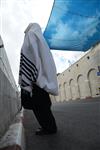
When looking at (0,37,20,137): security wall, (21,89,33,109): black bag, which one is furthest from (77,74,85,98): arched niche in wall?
(21,89,33,109): black bag

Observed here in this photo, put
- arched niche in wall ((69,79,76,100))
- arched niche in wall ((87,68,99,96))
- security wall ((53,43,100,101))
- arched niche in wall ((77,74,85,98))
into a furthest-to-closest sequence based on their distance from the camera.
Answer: arched niche in wall ((69,79,76,100)), arched niche in wall ((77,74,85,98)), arched niche in wall ((87,68,99,96)), security wall ((53,43,100,101))

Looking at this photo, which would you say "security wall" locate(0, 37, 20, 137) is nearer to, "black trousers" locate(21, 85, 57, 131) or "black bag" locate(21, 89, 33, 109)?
"black bag" locate(21, 89, 33, 109)

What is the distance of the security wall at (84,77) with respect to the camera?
24.6 m

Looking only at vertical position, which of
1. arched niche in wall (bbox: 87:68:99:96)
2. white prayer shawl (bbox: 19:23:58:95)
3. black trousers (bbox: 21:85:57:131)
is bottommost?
black trousers (bbox: 21:85:57:131)

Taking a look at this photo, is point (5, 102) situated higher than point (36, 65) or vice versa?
point (36, 65)

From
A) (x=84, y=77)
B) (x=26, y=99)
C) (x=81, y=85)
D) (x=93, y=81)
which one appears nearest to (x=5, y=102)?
(x=26, y=99)

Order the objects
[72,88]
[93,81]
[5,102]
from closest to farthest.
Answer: [5,102]
[93,81]
[72,88]

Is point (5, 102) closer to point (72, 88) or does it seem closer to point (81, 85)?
point (81, 85)

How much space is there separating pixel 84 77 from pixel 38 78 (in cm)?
2578

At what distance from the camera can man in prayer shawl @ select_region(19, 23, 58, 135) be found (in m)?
2.84

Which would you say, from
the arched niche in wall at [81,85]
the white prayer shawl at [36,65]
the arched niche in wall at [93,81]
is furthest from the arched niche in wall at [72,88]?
the white prayer shawl at [36,65]

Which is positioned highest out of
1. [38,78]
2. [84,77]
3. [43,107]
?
[84,77]

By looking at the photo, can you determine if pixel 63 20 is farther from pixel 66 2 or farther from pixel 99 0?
pixel 99 0

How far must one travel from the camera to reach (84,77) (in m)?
28.2
